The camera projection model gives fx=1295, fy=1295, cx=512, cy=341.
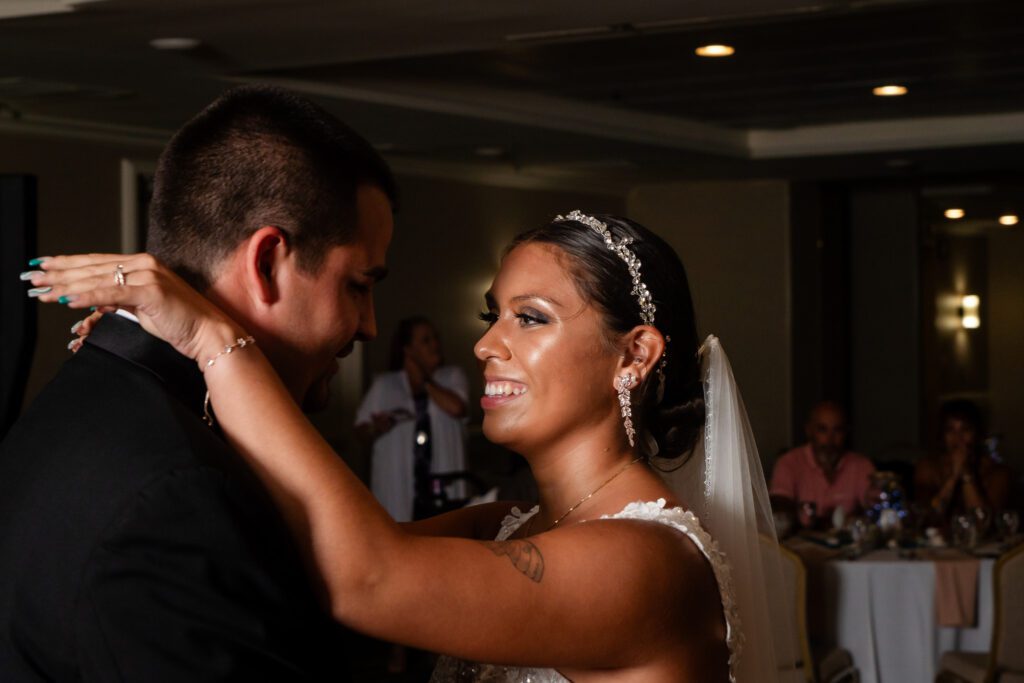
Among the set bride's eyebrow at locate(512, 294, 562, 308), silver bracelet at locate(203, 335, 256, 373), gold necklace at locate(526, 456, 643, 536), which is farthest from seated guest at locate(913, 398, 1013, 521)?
silver bracelet at locate(203, 335, 256, 373)

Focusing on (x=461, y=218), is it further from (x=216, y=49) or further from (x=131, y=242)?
(x=216, y=49)

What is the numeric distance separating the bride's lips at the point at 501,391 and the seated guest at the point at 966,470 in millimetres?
4832

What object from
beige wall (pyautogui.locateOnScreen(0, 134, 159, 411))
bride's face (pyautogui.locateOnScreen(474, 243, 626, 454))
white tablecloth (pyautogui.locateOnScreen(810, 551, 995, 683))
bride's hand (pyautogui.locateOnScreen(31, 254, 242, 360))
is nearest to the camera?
bride's hand (pyautogui.locateOnScreen(31, 254, 242, 360))

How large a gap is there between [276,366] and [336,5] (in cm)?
342

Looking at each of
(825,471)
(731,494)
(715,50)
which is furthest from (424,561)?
(825,471)

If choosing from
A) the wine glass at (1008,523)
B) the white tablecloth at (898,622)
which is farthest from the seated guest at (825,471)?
the white tablecloth at (898,622)

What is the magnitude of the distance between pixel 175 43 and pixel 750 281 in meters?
6.35

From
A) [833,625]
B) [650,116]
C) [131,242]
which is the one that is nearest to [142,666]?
[833,625]

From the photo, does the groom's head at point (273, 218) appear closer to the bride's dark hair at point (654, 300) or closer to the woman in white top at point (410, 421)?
the bride's dark hair at point (654, 300)

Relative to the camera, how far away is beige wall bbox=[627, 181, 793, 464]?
10.6 meters

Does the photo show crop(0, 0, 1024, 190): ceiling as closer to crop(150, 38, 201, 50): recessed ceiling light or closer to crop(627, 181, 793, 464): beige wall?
crop(150, 38, 201, 50): recessed ceiling light

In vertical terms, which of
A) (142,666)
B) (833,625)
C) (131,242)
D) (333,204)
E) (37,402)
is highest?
(131,242)

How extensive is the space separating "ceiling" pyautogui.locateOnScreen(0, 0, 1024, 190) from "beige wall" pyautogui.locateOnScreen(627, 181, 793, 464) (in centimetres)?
50

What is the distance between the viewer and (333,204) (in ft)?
5.01
